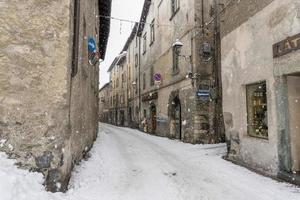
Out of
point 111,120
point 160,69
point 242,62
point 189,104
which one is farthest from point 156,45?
point 111,120

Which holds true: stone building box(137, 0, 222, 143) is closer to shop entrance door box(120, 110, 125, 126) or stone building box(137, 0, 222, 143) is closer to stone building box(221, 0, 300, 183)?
stone building box(221, 0, 300, 183)

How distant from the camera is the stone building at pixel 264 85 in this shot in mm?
5934

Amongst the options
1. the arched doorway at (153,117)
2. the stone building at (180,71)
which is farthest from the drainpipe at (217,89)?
the arched doorway at (153,117)

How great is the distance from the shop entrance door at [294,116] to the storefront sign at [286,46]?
1.89 ft

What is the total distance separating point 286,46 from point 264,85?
1298mm

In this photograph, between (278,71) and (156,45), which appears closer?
(278,71)

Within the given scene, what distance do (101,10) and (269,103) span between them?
450 inches

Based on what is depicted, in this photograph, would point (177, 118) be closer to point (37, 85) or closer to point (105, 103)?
point (37, 85)

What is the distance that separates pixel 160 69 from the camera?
60.2 ft

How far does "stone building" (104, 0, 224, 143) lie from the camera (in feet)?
40.8

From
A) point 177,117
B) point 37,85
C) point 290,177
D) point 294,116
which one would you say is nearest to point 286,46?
point 294,116

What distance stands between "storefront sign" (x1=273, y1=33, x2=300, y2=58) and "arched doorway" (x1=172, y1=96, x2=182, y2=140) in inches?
349

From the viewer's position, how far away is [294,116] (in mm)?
6133

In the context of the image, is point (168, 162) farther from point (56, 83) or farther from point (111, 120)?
point (111, 120)
